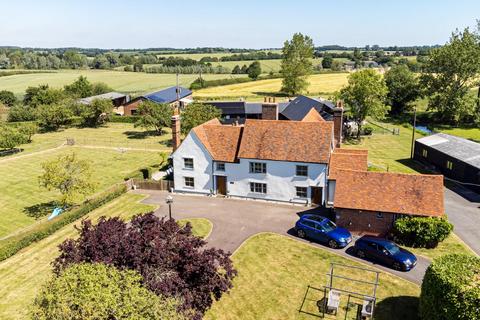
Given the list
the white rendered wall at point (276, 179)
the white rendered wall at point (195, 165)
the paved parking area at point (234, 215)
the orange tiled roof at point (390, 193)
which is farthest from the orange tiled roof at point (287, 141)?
the paved parking area at point (234, 215)

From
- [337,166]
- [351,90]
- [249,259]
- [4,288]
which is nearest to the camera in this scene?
[4,288]

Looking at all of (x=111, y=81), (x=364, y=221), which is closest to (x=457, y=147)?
(x=364, y=221)

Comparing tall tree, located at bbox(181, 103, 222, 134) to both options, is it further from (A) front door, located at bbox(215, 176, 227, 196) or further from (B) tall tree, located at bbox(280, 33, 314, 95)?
(B) tall tree, located at bbox(280, 33, 314, 95)

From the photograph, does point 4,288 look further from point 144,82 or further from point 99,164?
point 144,82

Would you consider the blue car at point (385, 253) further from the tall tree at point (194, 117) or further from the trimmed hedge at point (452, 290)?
the tall tree at point (194, 117)

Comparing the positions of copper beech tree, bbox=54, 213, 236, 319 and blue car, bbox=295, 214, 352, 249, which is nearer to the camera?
copper beech tree, bbox=54, 213, 236, 319

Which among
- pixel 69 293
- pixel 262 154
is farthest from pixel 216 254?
pixel 262 154

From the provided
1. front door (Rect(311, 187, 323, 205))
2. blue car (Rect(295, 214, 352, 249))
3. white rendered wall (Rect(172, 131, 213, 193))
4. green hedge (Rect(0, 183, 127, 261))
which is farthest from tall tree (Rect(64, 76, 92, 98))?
blue car (Rect(295, 214, 352, 249))

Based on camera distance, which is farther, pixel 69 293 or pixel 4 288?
pixel 4 288

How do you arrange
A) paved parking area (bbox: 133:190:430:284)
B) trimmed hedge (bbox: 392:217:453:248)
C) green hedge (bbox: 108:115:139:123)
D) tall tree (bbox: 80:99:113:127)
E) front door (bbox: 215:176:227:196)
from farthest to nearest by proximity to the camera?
green hedge (bbox: 108:115:139:123), tall tree (bbox: 80:99:113:127), front door (bbox: 215:176:227:196), paved parking area (bbox: 133:190:430:284), trimmed hedge (bbox: 392:217:453:248)
